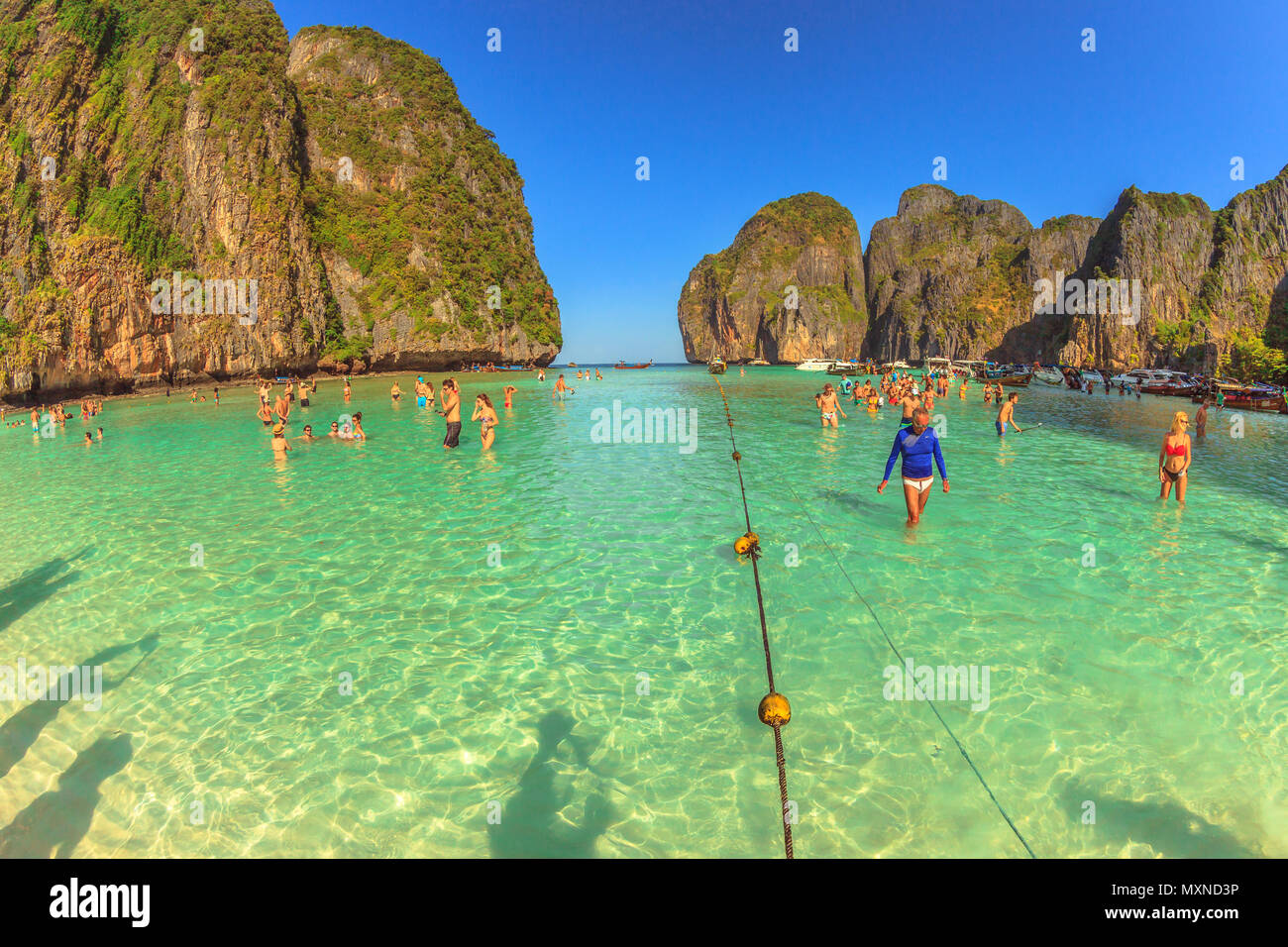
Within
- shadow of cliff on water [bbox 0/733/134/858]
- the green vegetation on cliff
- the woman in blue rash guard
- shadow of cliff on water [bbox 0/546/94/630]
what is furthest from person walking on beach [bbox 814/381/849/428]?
the green vegetation on cliff

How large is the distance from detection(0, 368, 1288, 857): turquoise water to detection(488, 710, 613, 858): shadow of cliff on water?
0.02 m

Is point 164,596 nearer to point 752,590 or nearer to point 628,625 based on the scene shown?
point 628,625

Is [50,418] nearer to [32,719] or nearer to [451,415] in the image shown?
[451,415]

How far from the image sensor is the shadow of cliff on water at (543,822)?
3730 millimetres

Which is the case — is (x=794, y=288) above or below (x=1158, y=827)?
above

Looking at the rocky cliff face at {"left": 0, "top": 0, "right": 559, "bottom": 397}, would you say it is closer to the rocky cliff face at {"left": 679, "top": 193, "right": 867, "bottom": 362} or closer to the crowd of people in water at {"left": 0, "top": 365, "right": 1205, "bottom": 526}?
the crowd of people in water at {"left": 0, "top": 365, "right": 1205, "bottom": 526}

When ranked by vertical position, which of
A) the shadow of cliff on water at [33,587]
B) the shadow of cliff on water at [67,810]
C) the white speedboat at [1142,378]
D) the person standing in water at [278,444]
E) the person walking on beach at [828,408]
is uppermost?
the white speedboat at [1142,378]

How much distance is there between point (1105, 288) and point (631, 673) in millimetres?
99448

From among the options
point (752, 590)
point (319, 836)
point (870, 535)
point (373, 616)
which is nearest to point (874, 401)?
point (870, 535)

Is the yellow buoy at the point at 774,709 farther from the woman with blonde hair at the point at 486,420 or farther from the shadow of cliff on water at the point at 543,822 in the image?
the woman with blonde hair at the point at 486,420

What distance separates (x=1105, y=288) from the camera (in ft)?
253

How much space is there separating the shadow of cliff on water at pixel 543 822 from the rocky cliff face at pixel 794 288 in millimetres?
157007

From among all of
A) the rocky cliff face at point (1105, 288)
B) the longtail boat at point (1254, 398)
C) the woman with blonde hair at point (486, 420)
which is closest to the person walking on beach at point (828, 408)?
the woman with blonde hair at point (486, 420)

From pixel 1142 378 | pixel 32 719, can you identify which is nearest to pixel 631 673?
pixel 32 719
